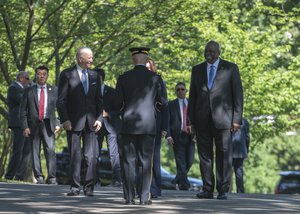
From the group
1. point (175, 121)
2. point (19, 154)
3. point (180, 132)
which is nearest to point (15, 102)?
point (19, 154)

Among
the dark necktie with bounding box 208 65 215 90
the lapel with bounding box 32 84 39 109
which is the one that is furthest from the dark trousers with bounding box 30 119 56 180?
the dark necktie with bounding box 208 65 215 90

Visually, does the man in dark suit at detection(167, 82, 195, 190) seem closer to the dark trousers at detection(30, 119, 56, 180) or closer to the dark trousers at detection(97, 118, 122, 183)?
the dark trousers at detection(97, 118, 122, 183)

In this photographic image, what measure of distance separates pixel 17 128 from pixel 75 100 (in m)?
6.76

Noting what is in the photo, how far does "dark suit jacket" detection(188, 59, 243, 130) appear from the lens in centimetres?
1398

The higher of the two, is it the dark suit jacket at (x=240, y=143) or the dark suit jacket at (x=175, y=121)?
the dark suit jacket at (x=175, y=121)

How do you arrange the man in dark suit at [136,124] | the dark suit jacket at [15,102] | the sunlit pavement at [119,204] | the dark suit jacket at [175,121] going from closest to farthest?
the sunlit pavement at [119,204] < the man in dark suit at [136,124] < the dark suit jacket at [175,121] < the dark suit jacket at [15,102]

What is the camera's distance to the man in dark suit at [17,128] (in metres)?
20.2

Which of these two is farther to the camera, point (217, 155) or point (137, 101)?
point (217, 155)

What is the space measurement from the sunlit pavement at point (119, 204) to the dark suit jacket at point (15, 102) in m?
5.19

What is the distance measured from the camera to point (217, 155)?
1427 centimetres

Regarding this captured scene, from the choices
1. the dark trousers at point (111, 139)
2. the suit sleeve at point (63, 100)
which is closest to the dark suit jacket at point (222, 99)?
the suit sleeve at point (63, 100)

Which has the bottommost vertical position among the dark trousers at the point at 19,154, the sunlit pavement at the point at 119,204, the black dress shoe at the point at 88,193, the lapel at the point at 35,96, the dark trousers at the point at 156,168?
the sunlit pavement at the point at 119,204

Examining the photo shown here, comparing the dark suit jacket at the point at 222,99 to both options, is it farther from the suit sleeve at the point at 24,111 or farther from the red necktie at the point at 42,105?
the suit sleeve at the point at 24,111

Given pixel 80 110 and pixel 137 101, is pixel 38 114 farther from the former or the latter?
pixel 137 101
